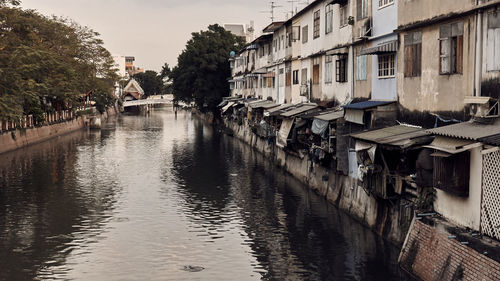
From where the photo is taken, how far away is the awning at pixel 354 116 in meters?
25.6

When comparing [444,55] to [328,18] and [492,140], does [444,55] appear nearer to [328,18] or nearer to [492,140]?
[492,140]

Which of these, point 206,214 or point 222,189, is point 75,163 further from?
point 206,214

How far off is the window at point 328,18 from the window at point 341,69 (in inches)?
112

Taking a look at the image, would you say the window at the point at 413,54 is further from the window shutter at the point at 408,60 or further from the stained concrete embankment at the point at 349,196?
the stained concrete embankment at the point at 349,196

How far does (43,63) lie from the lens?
170 feet

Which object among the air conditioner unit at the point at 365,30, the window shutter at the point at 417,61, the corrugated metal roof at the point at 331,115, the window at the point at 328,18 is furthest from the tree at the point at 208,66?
the window shutter at the point at 417,61

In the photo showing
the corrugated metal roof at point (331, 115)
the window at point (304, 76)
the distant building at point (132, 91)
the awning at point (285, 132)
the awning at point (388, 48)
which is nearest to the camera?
the awning at point (388, 48)

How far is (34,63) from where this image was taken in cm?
4981

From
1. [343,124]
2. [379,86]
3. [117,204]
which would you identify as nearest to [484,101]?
[379,86]

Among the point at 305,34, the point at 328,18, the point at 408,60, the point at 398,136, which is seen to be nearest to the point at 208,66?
the point at 305,34

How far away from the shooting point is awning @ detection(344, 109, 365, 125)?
1007 inches

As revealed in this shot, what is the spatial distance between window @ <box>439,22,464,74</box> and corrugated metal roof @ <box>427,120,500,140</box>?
88.9 inches

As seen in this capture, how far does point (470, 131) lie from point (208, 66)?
258 feet

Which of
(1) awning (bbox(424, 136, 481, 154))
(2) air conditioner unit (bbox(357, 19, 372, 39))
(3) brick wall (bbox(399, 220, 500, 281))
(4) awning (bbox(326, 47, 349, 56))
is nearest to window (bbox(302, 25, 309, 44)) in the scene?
(4) awning (bbox(326, 47, 349, 56))
